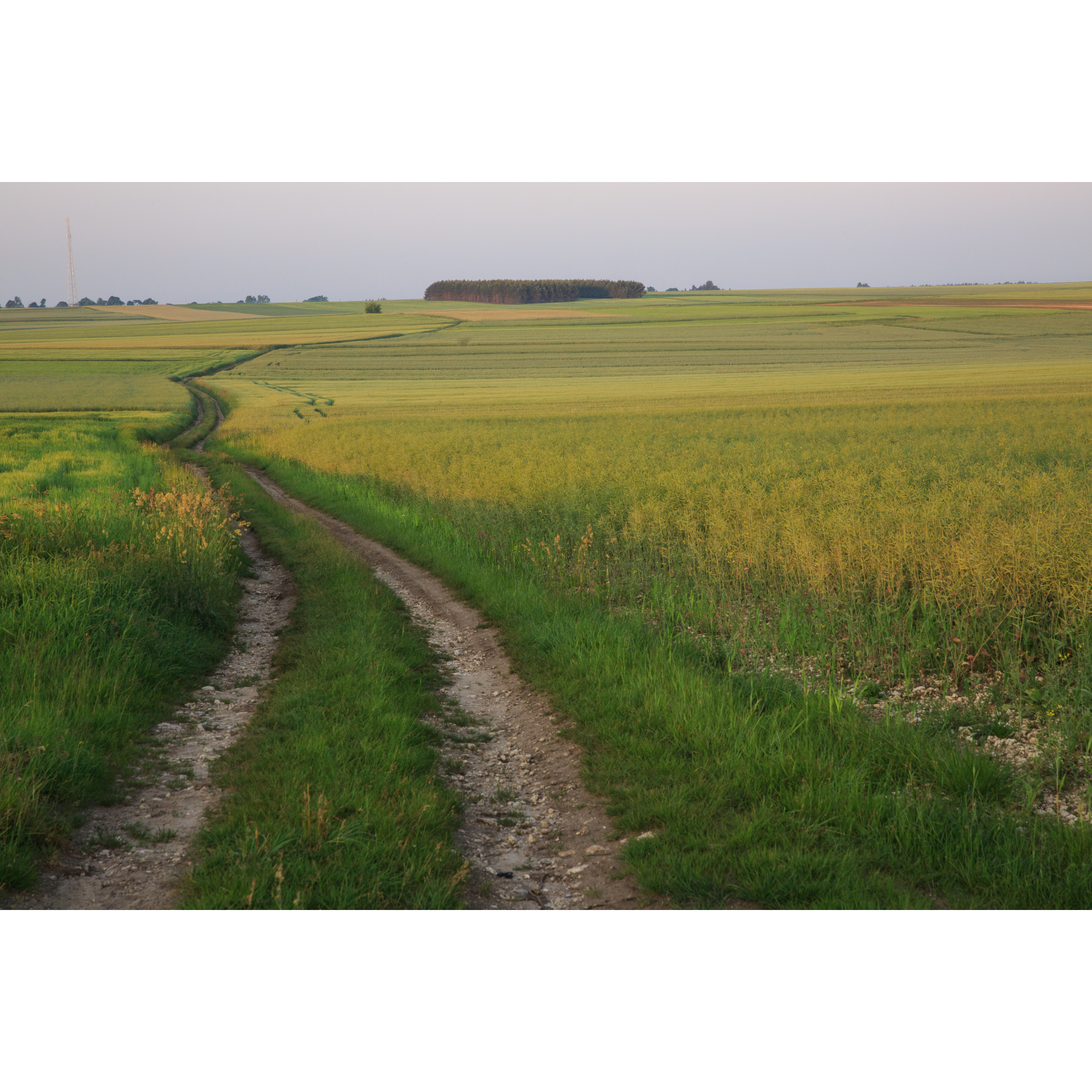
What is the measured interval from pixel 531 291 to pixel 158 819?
159 meters

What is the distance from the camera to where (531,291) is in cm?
15562

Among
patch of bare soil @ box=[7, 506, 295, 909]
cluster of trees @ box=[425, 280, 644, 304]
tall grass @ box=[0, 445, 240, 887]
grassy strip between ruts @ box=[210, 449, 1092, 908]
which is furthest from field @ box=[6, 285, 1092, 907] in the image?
cluster of trees @ box=[425, 280, 644, 304]

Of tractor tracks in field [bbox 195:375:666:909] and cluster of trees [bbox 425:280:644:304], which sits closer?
tractor tracks in field [bbox 195:375:666:909]

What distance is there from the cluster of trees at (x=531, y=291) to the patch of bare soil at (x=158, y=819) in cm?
15498

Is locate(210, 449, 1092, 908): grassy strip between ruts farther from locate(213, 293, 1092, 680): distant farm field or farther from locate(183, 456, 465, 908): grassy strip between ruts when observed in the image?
locate(213, 293, 1092, 680): distant farm field

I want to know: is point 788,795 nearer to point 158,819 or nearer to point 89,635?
point 158,819

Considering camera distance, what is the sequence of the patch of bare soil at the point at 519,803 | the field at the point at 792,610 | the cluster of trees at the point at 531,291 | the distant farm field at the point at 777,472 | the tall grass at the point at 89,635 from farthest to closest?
the cluster of trees at the point at 531,291 → the distant farm field at the point at 777,472 → the tall grass at the point at 89,635 → the field at the point at 792,610 → the patch of bare soil at the point at 519,803

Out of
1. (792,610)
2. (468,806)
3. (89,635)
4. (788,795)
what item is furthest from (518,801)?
(792,610)

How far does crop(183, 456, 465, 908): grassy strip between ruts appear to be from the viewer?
159 inches

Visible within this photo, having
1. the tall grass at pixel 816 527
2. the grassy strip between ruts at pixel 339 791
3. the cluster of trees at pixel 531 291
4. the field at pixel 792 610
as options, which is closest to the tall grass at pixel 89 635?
the grassy strip between ruts at pixel 339 791

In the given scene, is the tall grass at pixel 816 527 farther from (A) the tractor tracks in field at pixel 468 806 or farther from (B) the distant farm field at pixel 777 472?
(A) the tractor tracks in field at pixel 468 806

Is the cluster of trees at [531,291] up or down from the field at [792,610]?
up

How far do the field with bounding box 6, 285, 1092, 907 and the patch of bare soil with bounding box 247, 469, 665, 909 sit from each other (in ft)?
0.66

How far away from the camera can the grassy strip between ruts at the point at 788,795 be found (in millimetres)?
4070
